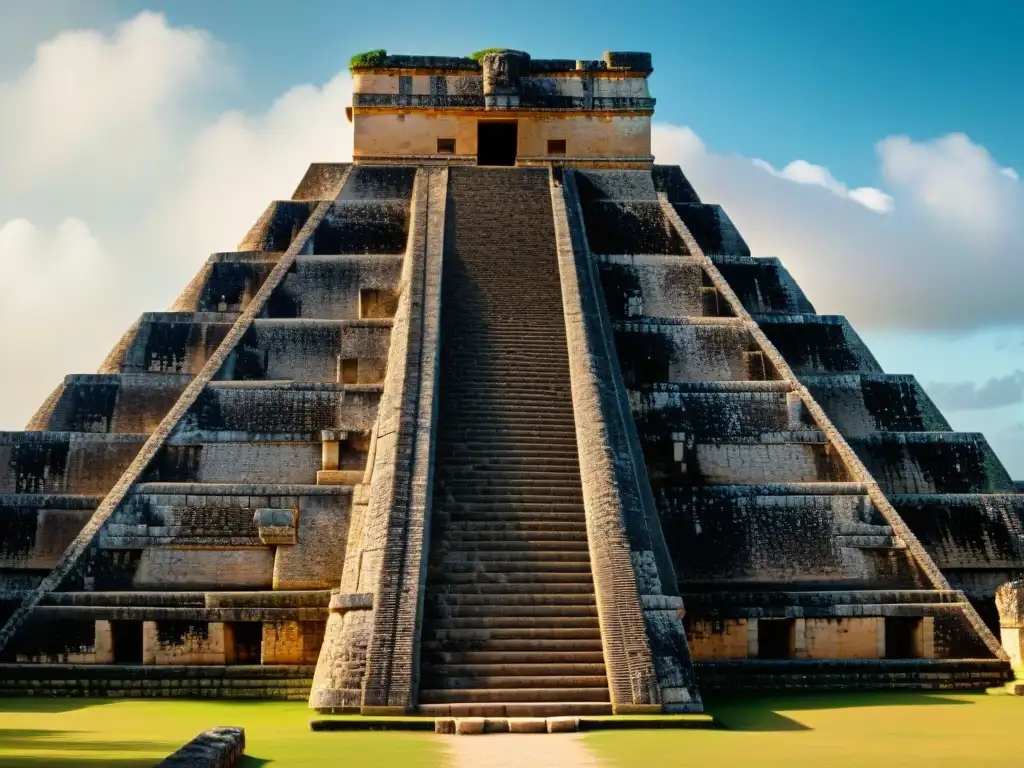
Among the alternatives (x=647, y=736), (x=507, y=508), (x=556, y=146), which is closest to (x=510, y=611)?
(x=507, y=508)

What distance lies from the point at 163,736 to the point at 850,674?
5.70 metres

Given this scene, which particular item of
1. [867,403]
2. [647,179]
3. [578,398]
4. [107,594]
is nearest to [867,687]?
[578,398]

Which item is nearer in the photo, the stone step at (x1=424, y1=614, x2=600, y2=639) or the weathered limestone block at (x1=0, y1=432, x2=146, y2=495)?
the stone step at (x1=424, y1=614, x2=600, y2=639)

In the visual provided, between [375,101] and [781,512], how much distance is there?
1013cm

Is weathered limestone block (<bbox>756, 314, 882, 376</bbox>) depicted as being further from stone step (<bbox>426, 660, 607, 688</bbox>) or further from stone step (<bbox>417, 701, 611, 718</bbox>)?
stone step (<bbox>417, 701, 611, 718</bbox>)

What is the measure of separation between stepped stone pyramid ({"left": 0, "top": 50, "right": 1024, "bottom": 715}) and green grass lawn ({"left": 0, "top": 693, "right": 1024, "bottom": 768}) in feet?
1.89

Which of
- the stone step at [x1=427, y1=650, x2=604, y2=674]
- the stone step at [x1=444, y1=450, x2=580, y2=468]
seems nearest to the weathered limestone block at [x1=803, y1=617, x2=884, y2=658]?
the stone step at [x1=444, y1=450, x2=580, y2=468]

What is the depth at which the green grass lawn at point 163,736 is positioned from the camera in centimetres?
646

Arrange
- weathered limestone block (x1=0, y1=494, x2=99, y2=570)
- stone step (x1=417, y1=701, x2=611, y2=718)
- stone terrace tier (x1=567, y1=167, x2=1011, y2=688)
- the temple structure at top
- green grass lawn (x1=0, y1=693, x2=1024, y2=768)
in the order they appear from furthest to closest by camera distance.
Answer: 1. the temple structure at top
2. weathered limestone block (x1=0, y1=494, x2=99, y2=570)
3. stone terrace tier (x1=567, y1=167, x2=1011, y2=688)
4. stone step (x1=417, y1=701, x2=611, y2=718)
5. green grass lawn (x1=0, y1=693, x2=1024, y2=768)

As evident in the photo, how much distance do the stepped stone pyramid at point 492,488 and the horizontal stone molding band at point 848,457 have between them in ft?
0.12

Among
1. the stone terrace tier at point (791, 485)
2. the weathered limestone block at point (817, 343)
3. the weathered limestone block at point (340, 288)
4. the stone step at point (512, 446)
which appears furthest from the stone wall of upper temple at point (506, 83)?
the stone step at point (512, 446)

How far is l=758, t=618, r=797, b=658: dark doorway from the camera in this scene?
10953 mm

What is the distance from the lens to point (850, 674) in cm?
1063

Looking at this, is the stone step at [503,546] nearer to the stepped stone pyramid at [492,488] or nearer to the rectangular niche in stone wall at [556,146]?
the stepped stone pyramid at [492,488]
